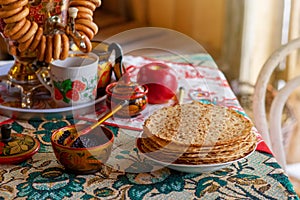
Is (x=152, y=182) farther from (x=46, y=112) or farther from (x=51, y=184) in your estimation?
(x=46, y=112)

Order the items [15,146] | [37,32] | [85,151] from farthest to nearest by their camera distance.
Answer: [37,32] → [15,146] → [85,151]

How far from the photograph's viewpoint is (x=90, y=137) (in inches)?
45.3

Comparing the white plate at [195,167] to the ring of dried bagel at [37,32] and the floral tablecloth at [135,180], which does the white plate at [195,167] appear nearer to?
the floral tablecloth at [135,180]

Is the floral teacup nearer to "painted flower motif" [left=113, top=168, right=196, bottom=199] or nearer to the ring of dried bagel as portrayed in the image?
the ring of dried bagel

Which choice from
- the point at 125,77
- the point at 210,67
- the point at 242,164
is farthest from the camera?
the point at 210,67

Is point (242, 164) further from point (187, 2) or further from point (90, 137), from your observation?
point (187, 2)

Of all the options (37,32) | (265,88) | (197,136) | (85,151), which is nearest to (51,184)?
(85,151)

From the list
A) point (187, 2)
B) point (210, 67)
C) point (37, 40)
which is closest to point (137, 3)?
point (187, 2)

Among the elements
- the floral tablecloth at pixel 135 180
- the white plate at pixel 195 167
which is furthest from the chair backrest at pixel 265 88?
the white plate at pixel 195 167

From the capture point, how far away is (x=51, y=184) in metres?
Result: 1.08

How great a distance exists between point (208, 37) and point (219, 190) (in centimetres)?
274

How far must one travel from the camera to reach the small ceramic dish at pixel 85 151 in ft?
3.54

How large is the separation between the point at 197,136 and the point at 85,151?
235mm

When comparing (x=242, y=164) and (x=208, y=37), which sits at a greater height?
(x=242, y=164)
